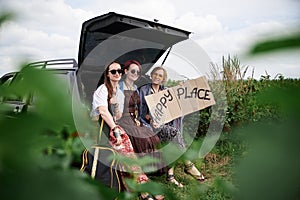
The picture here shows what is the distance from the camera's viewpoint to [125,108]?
417 centimetres

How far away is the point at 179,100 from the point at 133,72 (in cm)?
93

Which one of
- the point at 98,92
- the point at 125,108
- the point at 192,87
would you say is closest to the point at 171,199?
the point at 98,92

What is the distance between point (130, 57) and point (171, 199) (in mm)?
4434

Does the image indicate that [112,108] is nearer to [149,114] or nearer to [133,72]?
[133,72]

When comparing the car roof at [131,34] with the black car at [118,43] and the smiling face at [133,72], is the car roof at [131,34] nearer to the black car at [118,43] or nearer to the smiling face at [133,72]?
the black car at [118,43]

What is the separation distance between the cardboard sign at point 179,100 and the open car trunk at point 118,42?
0.28 meters

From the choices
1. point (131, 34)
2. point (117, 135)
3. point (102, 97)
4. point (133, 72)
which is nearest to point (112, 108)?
point (102, 97)

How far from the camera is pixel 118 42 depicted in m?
4.82

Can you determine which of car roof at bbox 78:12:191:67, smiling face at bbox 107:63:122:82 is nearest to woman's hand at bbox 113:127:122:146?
smiling face at bbox 107:63:122:82

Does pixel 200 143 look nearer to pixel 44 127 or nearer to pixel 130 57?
pixel 44 127

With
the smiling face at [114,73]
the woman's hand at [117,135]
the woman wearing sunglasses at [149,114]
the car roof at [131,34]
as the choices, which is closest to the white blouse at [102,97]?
the smiling face at [114,73]

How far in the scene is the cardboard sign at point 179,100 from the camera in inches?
183

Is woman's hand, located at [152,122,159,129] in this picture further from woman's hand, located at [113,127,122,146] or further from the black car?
woman's hand, located at [113,127,122,146]

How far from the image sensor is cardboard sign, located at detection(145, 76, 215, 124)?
4.66 metres
